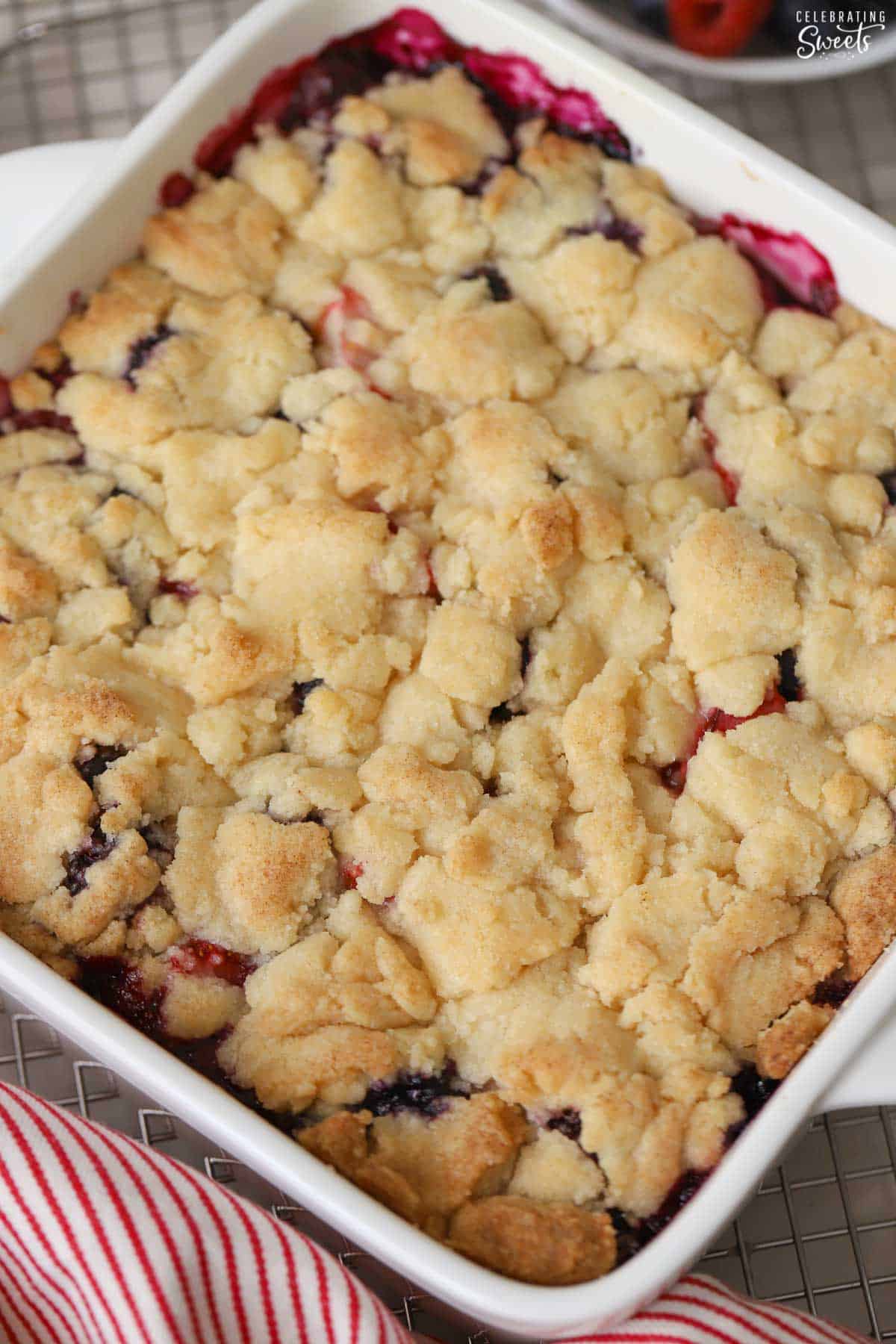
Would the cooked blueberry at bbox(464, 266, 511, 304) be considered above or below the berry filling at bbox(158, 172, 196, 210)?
below

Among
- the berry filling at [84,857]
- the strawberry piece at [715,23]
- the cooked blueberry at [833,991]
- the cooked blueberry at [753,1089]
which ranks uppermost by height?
the strawberry piece at [715,23]

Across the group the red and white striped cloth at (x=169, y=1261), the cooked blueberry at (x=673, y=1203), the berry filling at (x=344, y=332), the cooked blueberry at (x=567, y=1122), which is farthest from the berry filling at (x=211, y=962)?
the berry filling at (x=344, y=332)

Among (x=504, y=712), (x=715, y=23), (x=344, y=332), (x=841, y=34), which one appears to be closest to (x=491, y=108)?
(x=344, y=332)

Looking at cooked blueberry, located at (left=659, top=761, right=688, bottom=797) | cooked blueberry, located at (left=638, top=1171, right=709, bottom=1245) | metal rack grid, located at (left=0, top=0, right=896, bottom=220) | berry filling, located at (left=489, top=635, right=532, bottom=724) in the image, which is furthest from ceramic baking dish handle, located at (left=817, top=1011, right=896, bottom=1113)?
metal rack grid, located at (left=0, top=0, right=896, bottom=220)

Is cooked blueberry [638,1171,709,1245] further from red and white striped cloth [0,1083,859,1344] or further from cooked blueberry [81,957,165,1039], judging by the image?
cooked blueberry [81,957,165,1039]

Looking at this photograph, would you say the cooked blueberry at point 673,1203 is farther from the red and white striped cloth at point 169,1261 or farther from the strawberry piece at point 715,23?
the strawberry piece at point 715,23

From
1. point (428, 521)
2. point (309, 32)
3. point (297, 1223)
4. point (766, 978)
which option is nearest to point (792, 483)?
point (428, 521)

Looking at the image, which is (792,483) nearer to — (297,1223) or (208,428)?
(208,428)
